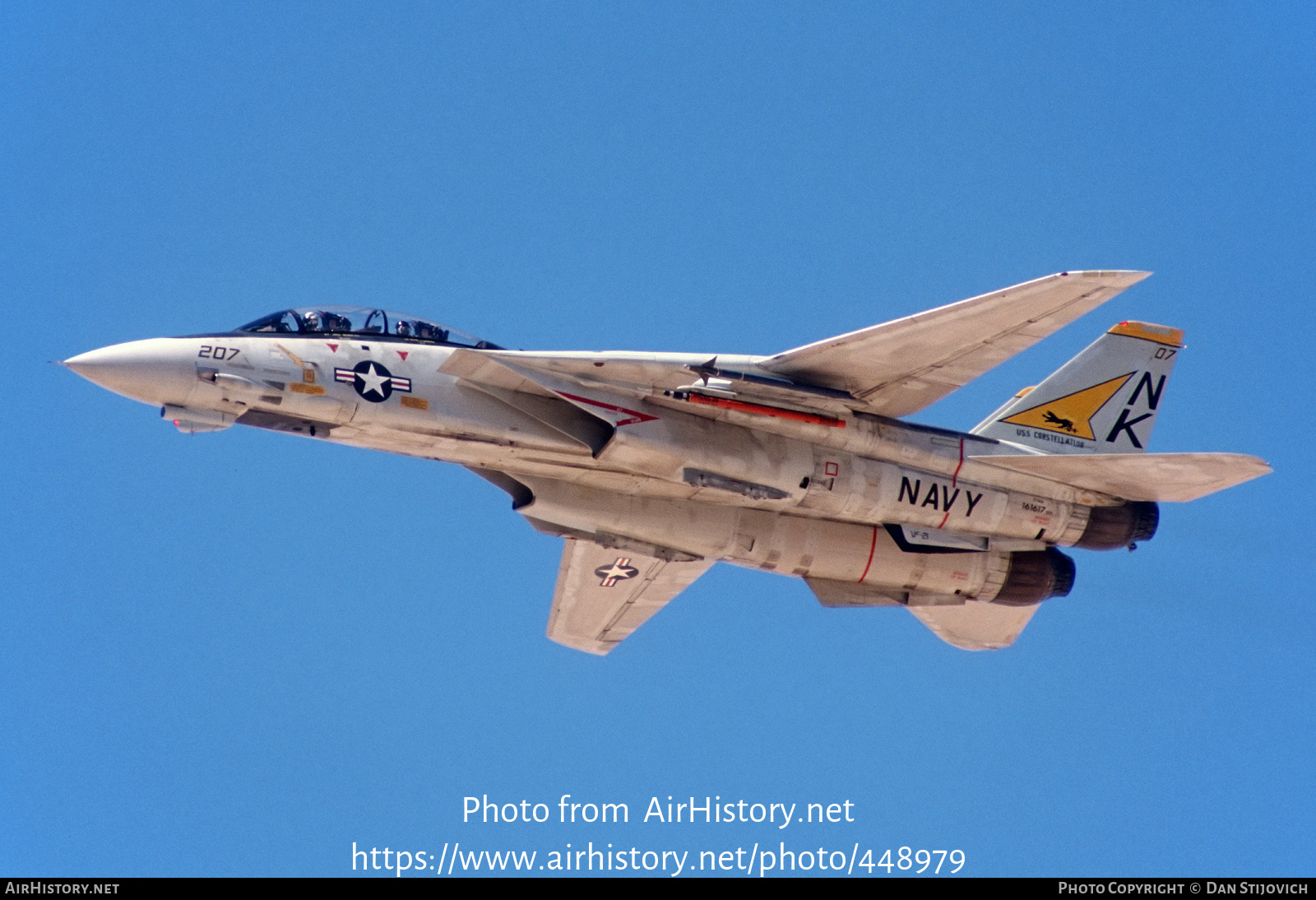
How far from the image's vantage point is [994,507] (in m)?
19.2

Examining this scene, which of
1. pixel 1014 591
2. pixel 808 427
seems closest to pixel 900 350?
pixel 808 427

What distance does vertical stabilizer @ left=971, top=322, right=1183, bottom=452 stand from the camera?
20250 millimetres

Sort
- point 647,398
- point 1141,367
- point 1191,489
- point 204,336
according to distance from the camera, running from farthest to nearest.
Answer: point 1141,367 → point 1191,489 → point 647,398 → point 204,336

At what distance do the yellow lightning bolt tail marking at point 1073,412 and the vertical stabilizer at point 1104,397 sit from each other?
11 mm

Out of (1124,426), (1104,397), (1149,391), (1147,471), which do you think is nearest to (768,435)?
(1147,471)

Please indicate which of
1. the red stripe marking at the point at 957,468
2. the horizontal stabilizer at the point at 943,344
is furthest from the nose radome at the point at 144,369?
the red stripe marking at the point at 957,468

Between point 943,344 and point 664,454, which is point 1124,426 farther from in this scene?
point 664,454

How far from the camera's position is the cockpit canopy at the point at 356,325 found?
16672 millimetres

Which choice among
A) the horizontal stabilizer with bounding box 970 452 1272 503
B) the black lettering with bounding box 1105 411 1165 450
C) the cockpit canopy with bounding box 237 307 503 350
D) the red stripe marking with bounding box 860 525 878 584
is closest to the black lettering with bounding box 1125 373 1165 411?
the black lettering with bounding box 1105 411 1165 450

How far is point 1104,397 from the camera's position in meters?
20.5

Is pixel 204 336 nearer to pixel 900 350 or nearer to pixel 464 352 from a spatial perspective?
pixel 464 352

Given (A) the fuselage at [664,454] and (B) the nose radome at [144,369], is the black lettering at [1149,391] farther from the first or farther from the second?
(B) the nose radome at [144,369]

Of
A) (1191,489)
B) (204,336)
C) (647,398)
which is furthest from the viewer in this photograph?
(1191,489)
